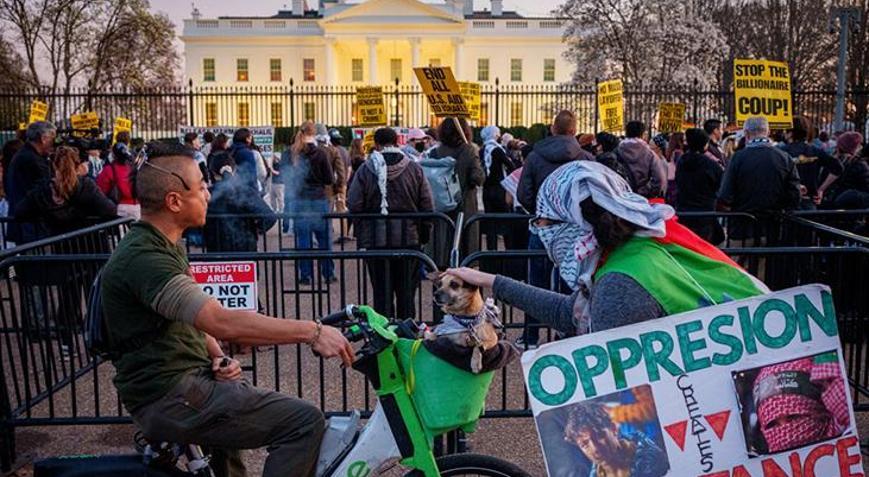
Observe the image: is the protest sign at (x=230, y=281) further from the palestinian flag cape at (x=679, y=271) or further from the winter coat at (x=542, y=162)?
the winter coat at (x=542, y=162)

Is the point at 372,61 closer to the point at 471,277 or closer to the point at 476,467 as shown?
the point at 471,277

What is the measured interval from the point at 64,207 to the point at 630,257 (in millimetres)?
6115

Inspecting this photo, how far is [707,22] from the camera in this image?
116ft

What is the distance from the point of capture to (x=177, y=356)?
3.09m

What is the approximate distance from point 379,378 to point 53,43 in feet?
116

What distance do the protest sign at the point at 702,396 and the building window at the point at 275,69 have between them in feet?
239

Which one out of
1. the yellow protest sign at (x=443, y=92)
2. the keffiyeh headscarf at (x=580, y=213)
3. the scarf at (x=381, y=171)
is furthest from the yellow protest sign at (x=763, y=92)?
the keffiyeh headscarf at (x=580, y=213)

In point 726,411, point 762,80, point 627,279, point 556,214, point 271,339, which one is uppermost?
point 762,80

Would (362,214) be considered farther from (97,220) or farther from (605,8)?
(605,8)

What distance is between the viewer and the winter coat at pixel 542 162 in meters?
7.99

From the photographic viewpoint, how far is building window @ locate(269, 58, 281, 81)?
238 ft

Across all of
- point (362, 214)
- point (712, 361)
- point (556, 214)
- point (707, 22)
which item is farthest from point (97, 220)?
point (707, 22)

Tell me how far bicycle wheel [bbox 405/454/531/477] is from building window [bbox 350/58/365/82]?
72.6 m

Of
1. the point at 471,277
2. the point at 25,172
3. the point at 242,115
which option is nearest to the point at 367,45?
the point at 242,115
